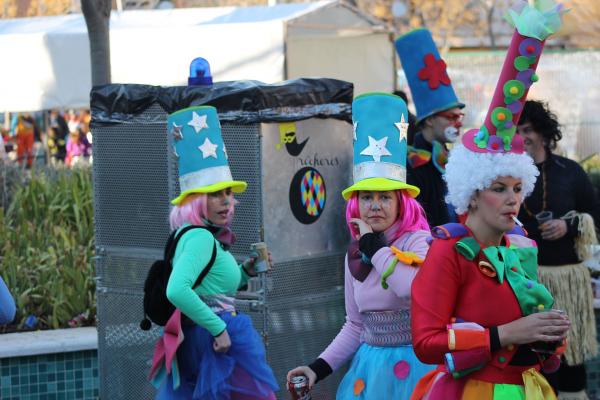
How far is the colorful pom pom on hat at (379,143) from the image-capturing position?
489 centimetres

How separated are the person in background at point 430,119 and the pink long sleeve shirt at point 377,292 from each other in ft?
4.45

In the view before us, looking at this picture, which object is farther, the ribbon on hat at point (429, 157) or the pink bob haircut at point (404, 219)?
the ribbon on hat at point (429, 157)

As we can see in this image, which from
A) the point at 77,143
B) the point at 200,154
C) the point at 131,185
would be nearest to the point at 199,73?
the point at 131,185

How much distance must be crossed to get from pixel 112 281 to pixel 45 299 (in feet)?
6.11

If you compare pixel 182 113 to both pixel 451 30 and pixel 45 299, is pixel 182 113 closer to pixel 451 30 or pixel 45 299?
pixel 45 299

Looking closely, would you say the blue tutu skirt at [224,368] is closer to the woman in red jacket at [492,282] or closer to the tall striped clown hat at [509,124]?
the woman in red jacket at [492,282]

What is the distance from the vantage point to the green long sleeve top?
481 centimetres

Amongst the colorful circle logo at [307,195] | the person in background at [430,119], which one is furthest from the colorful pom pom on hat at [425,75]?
the colorful circle logo at [307,195]

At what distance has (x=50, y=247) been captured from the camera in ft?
30.6

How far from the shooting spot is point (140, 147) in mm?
6629

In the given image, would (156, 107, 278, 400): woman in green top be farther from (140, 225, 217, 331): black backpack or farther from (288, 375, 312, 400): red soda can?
(288, 375, 312, 400): red soda can

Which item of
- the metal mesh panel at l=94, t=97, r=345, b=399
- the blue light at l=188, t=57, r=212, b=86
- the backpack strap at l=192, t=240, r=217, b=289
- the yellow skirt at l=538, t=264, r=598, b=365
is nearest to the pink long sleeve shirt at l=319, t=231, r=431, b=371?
the backpack strap at l=192, t=240, r=217, b=289

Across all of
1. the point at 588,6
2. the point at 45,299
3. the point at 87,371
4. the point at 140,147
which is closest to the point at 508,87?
the point at 140,147

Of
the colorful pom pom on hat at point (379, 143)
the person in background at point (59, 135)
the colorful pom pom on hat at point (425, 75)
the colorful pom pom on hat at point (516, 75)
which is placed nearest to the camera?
the colorful pom pom on hat at point (516, 75)
